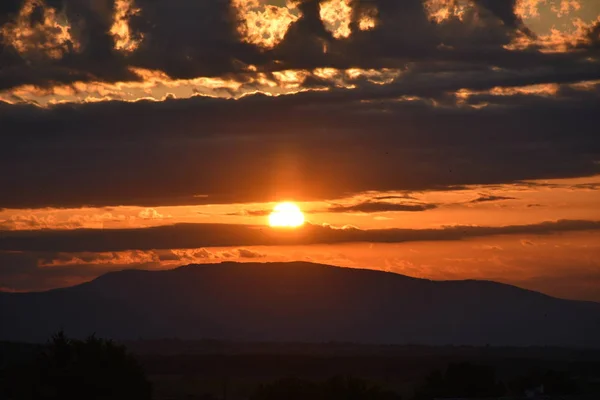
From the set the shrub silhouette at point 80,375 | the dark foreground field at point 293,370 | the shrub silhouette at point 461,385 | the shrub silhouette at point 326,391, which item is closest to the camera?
the shrub silhouette at point 80,375

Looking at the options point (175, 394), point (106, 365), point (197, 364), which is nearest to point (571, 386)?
point (106, 365)

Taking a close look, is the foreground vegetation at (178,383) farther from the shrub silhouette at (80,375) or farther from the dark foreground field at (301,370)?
the dark foreground field at (301,370)

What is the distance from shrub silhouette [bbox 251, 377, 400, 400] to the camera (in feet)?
265

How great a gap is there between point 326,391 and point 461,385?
573 inches

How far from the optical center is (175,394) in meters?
131

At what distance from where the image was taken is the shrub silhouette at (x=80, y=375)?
75.4 m

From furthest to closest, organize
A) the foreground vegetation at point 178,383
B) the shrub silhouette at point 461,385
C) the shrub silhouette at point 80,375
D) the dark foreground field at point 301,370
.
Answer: the dark foreground field at point 301,370, the shrub silhouette at point 461,385, the foreground vegetation at point 178,383, the shrub silhouette at point 80,375

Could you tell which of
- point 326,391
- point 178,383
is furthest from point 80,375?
point 178,383

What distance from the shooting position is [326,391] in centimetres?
8306

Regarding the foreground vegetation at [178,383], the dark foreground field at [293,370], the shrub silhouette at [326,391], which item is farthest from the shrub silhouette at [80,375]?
the dark foreground field at [293,370]

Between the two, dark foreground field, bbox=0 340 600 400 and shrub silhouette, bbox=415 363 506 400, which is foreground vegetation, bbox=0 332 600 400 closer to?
shrub silhouette, bbox=415 363 506 400

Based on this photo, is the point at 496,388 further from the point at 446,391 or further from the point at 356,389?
the point at 356,389

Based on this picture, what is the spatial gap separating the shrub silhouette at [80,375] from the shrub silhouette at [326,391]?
10185 mm

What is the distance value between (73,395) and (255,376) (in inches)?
3590
